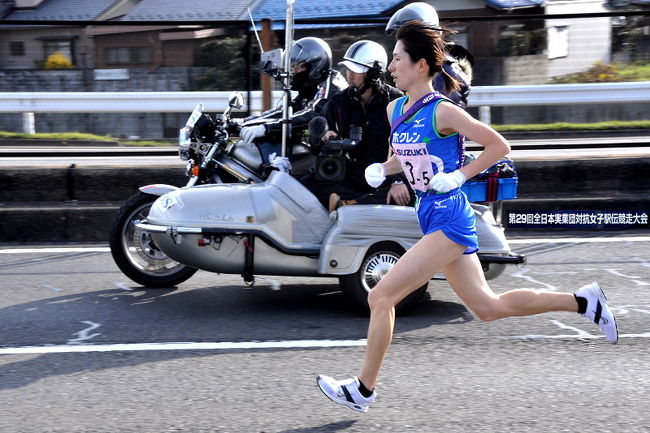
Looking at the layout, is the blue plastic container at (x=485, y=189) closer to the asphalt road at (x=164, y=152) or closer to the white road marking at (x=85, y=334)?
the white road marking at (x=85, y=334)

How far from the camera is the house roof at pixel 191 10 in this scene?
1858cm

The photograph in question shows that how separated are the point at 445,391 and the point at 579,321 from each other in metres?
1.73

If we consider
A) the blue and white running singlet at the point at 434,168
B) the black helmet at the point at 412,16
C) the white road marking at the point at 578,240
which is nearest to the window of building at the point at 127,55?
the black helmet at the point at 412,16

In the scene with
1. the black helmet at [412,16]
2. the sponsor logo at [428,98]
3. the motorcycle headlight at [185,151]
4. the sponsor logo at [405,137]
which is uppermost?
the black helmet at [412,16]

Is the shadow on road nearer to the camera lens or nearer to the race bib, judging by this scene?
the camera lens

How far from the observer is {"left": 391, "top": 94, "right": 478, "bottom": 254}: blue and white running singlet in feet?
14.4

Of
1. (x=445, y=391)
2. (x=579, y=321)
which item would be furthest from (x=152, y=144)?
(x=445, y=391)

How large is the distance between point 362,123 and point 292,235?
967mm

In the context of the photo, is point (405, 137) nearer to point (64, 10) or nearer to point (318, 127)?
point (318, 127)

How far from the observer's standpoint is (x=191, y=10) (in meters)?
21.9

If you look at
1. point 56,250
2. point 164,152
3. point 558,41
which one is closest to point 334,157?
A: point 56,250

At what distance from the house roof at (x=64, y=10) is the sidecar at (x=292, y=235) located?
23.0 m

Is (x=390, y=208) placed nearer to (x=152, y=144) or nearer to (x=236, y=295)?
(x=236, y=295)

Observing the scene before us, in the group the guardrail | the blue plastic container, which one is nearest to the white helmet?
the blue plastic container
